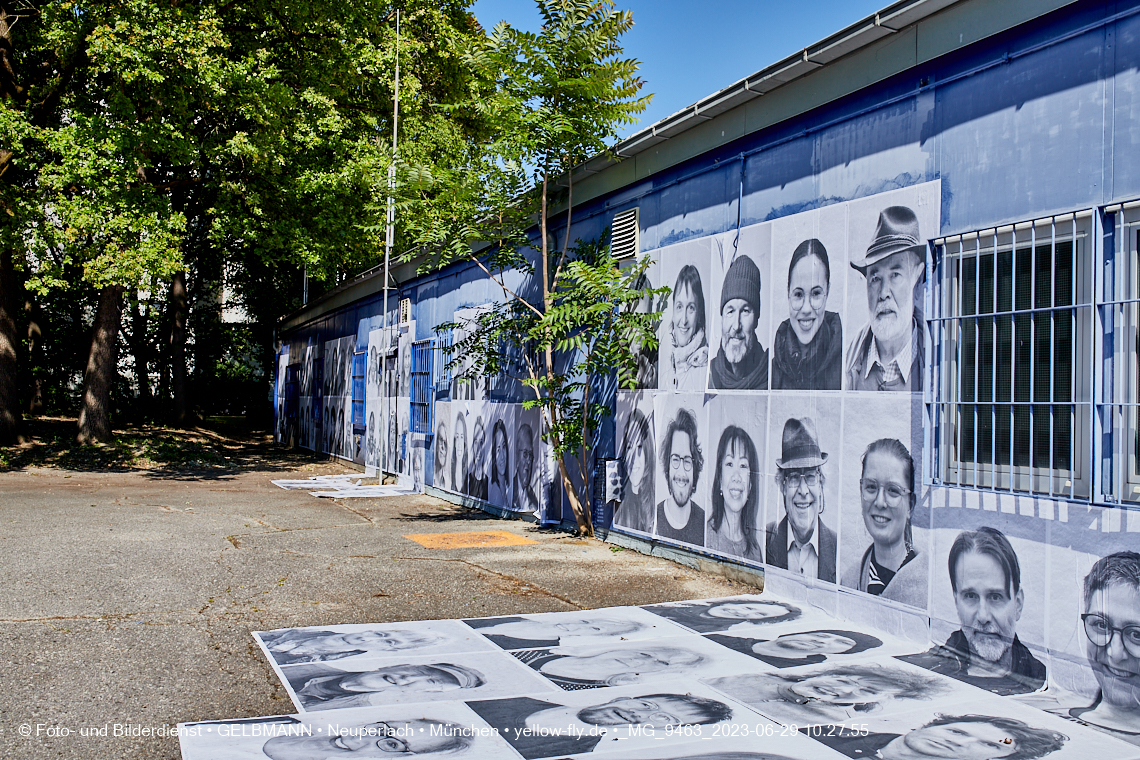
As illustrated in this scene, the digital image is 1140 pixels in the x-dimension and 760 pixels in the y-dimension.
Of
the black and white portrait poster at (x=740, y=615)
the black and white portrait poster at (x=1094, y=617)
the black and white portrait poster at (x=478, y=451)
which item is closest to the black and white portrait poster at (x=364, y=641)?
the black and white portrait poster at (x=740, y=615)

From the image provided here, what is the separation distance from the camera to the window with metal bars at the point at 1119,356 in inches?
176

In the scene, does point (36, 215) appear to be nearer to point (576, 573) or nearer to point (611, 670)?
point (576, 573)

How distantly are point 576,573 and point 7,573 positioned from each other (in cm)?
480

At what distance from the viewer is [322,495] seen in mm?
15039

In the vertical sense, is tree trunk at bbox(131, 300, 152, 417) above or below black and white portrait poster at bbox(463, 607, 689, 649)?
above

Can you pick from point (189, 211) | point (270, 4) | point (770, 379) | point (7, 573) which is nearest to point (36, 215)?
point (270, 4)

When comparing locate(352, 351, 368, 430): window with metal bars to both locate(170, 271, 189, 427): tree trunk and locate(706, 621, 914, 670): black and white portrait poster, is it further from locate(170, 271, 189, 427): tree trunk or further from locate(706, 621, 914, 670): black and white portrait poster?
locate(706, 621, 914, 670): black and white portrait poster

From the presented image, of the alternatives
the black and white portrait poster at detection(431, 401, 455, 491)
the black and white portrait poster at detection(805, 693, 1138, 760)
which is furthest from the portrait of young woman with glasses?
the black and white portrait poster at detection(431, 401, 455, 491)

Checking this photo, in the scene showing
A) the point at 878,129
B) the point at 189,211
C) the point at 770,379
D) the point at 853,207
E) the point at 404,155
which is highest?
the point at 189,211

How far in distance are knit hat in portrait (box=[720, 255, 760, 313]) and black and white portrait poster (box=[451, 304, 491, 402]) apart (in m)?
5.39

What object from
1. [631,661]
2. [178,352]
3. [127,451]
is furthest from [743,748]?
[178,352]

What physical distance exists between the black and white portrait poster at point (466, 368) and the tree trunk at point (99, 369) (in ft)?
32.6

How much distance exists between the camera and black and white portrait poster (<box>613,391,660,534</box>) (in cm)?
878

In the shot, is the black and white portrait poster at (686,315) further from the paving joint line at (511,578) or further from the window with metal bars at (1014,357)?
the window with metal bars at (1014,357)
